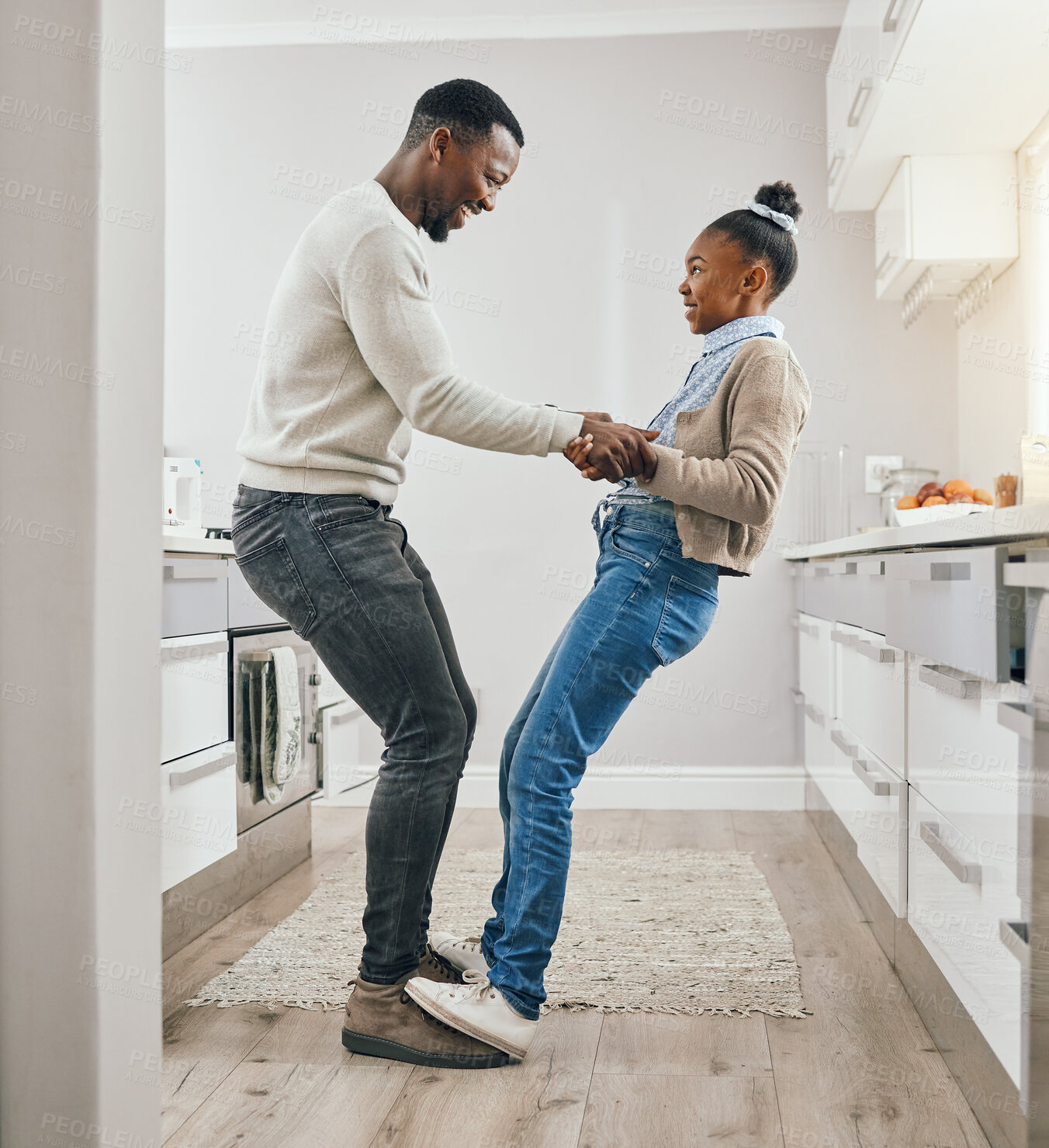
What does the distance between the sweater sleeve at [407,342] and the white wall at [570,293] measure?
209 cm

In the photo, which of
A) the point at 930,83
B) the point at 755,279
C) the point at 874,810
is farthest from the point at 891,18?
the point at 874,810

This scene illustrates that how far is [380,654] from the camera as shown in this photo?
5.08 feet

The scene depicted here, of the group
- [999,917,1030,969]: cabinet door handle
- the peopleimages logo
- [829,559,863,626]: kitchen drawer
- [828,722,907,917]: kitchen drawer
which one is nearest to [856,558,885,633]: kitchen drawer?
[829,559,863,626]: kitchen drawer

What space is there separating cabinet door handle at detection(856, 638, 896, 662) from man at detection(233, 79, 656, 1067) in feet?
2.42

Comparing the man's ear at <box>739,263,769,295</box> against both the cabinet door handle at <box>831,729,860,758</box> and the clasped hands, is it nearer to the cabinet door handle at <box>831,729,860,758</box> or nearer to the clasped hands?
the clasped hands

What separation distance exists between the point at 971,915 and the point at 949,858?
0.10m

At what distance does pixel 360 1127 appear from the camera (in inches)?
55.7

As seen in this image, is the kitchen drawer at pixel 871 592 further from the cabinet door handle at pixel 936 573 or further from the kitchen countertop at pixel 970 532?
the cabinet door handle at pixel 936 573

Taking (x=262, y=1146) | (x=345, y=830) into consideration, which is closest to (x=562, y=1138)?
(x=262, y=1146)

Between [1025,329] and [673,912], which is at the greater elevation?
[1025,329]

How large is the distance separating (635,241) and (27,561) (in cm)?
296

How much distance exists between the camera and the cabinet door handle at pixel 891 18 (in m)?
2.39

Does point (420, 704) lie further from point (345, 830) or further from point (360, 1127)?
point (345, 830)

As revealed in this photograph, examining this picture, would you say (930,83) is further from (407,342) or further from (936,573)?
(407,342)
